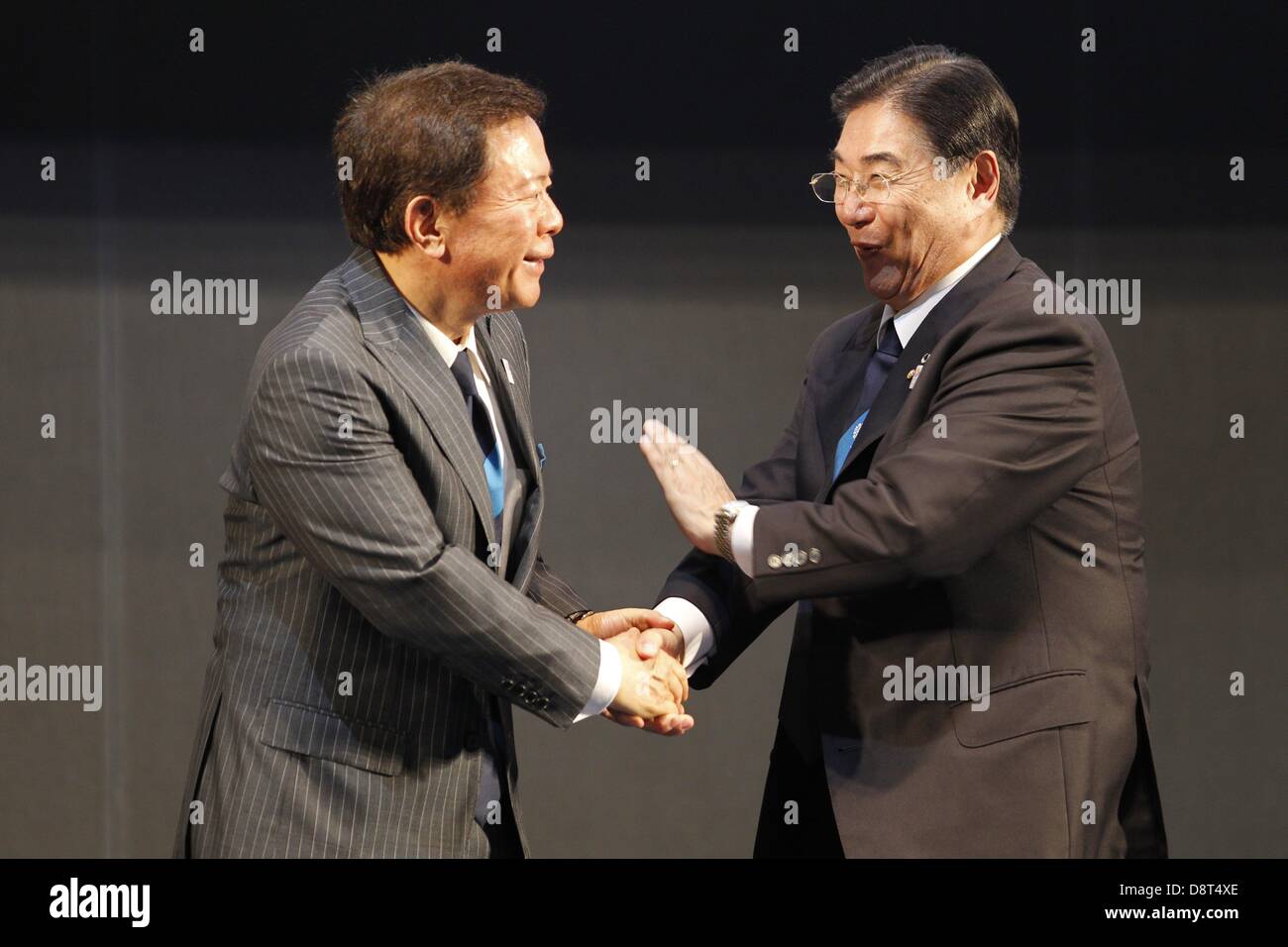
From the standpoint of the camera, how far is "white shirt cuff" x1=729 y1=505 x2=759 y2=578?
6.56 ft

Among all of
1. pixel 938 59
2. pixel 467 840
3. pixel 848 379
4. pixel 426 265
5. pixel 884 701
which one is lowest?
pixel 467 840

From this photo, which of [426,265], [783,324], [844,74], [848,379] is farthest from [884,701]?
[844,74]

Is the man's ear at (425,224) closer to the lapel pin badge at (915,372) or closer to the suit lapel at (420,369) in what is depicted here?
the suit lapel at (420,369)

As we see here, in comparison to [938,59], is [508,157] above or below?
below

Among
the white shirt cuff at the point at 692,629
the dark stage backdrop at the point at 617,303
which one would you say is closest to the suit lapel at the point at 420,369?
the white shirt cuff at the point at 692,629

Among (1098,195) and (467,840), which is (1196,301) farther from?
(467,840)

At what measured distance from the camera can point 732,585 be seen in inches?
93.7

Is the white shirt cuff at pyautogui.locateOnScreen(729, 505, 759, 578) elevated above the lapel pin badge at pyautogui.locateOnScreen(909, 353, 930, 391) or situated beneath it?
situated beneath

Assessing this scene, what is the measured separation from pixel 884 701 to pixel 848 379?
556 millimetres

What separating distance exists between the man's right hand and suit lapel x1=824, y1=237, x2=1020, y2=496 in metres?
0.39

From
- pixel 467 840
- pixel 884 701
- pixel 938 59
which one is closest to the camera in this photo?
pixel 467 840

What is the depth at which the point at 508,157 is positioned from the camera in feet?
6.22

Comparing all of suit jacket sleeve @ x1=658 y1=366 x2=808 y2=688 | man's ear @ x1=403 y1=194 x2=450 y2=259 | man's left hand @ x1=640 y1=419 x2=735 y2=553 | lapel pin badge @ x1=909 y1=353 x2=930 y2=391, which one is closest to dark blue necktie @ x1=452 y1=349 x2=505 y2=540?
man's ear @ x1=403 y1=194 x2=450 y2=259

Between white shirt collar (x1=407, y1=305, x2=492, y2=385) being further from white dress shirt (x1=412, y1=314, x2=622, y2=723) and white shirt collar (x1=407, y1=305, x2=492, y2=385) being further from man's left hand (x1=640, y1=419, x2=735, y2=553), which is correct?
man's left hand (x1=640, y1=419, x2=735, y2=553)
